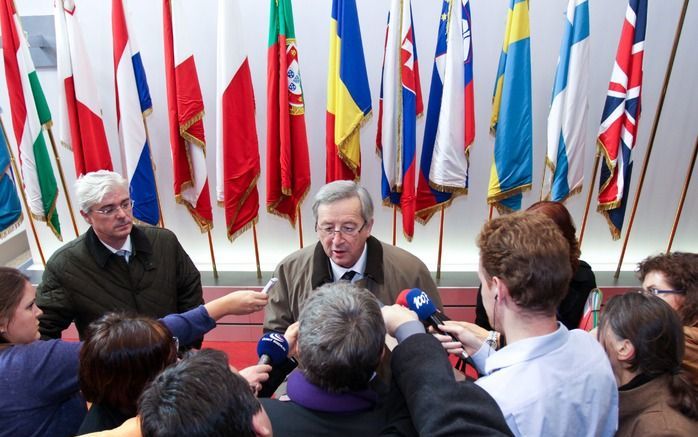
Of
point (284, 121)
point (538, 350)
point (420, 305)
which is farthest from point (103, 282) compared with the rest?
point (538, 350)

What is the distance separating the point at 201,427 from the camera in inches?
35.4

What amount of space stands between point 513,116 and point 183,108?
226 centimetres

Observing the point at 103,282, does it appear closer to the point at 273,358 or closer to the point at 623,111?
the point at 273,358

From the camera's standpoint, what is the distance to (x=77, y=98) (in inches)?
134

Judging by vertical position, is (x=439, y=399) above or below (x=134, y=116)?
below

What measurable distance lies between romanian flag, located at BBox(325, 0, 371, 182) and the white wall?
0.44 meters

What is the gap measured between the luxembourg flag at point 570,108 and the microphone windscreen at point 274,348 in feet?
8.58

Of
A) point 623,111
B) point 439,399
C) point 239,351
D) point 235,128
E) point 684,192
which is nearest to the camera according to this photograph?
point 439,399

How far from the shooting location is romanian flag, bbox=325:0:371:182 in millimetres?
3352

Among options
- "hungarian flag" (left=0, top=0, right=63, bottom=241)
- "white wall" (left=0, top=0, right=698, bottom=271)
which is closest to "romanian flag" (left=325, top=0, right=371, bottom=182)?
"white wall" (left=0, top=0, right=698, bottom=271)

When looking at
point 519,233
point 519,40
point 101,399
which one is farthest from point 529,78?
point 101,399

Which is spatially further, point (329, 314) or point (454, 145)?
point (454, 145)

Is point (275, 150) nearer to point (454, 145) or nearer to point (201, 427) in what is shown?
point (454, 145)

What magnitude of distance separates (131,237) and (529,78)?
106 inches
